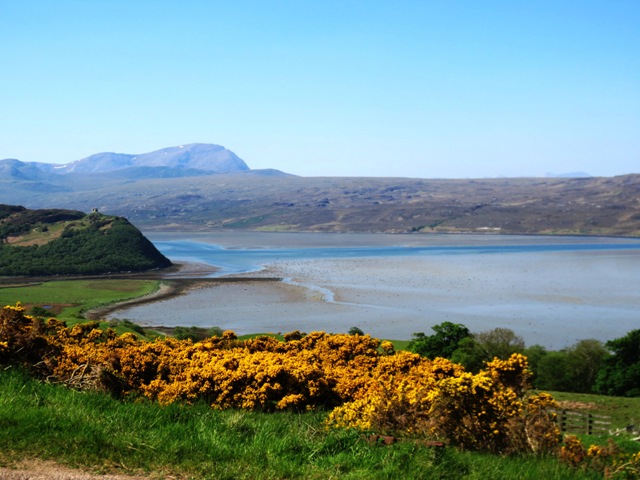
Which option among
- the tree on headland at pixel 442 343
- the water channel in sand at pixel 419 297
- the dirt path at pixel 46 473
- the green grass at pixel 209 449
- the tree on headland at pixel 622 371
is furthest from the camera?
the water channel in sand at pixel 419 297

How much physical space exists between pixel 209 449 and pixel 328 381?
6.27 meters

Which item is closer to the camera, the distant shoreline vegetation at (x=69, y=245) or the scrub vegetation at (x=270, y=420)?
the scrub vegetation at (x=270, y=420)

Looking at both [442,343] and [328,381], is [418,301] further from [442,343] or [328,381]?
[328,381]

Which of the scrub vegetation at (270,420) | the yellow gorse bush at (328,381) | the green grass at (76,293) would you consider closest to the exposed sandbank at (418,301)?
the green grass at (76,293)

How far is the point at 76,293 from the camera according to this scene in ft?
329

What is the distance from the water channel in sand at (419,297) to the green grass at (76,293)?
26.5 feet

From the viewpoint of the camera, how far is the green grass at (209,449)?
7.45 metres

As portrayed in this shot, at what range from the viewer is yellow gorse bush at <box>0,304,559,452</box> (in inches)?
377

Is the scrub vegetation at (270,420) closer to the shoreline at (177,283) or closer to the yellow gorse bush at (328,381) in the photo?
the yellow gorse bush at (328,381)

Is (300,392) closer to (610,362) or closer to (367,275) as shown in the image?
(610,362)

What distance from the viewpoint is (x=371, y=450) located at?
8266 millimetres

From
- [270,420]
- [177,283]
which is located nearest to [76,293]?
[177,283]

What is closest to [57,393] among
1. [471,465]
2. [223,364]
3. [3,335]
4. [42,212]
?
[3,335]

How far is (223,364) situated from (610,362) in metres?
33.8
